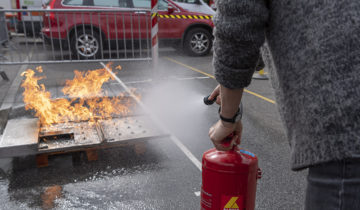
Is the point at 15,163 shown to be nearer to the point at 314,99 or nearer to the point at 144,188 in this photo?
the point at 144,188

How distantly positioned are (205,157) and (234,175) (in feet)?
0.68

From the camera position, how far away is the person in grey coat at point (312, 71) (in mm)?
951

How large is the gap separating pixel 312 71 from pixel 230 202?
0.97 m

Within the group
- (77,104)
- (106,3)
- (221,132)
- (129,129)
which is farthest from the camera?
(106,3)

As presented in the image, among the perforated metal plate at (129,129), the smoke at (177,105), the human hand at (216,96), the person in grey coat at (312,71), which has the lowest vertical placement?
the smoke at (177,105)

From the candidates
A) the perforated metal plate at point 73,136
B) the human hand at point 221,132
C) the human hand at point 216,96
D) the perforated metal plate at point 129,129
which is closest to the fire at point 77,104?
the perforated metal plate at point 73,136

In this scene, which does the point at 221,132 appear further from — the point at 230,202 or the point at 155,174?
the point at 155,174

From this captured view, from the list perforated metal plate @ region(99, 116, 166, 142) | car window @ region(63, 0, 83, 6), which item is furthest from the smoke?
car window @ region(63, 0, 83, 6)

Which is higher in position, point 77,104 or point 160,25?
point 160,25

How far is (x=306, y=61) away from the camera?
1.01m

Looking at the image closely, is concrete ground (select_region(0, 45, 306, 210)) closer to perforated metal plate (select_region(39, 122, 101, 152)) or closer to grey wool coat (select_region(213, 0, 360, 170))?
perforated metal plate (select_region(39, 122, 101, 152))

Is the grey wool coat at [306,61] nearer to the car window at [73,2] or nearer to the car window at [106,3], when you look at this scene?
the car window at [73,2]

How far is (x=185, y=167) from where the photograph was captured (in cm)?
352

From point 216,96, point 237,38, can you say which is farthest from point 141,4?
point 237,38
